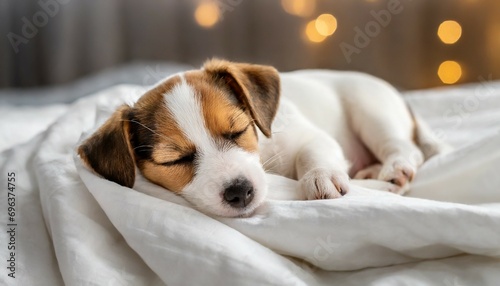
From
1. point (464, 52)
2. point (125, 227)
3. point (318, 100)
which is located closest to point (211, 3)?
point (464, 52)

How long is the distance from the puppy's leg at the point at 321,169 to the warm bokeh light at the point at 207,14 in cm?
325

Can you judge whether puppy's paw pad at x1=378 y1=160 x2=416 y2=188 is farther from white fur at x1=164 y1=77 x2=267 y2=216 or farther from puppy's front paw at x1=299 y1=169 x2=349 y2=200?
white fur at x1=164 y1=77 x2=267 y2=216

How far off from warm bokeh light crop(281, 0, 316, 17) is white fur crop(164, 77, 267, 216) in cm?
364

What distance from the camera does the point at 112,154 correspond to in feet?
5.49

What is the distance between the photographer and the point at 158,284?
1.40 metres

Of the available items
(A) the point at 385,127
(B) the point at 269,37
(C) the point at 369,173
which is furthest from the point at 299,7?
(C) the point at 369,173

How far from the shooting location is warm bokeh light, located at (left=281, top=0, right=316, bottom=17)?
17.2ft

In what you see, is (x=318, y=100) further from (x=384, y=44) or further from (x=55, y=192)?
(x=384, y=44)

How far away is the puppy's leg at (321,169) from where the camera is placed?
1.67 m

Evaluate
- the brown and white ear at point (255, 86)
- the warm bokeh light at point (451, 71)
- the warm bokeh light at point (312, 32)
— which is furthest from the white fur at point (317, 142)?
the warm bokeh light at point (451, 71)

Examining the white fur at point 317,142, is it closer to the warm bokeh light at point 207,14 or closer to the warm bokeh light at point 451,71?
the warm bokeh light at point 207,14

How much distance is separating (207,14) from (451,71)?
238cm

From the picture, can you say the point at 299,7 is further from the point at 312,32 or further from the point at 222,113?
the point at 222,113

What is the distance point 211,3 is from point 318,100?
289 centimetres
